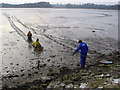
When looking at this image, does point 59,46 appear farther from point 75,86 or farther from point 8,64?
point 75,86

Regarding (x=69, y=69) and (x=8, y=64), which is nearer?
(x=69, y=69)

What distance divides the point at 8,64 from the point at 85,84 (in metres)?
7.76

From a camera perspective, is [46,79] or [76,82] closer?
[76,82]

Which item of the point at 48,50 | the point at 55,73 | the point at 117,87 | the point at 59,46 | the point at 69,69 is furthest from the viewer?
the point at 59,46

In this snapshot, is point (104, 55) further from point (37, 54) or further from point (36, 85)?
point (36, 85)

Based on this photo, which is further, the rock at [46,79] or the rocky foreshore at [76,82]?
the rock at [46,79]

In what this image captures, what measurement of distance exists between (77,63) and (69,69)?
1.84 m

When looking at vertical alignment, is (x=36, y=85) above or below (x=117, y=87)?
below

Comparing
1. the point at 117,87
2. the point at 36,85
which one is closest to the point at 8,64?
the point at 36,85

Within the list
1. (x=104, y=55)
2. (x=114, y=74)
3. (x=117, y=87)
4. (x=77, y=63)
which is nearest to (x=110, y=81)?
(x=117, y=87)

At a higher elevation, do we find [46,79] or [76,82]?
[76,82]

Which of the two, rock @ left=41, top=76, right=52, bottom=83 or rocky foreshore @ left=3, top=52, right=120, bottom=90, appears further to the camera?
rock @ left=41, top=76, right=52, bottom=83

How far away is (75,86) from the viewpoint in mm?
8906

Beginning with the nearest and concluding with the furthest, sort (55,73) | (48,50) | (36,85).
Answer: (36,85), (55,73), (48,50)
